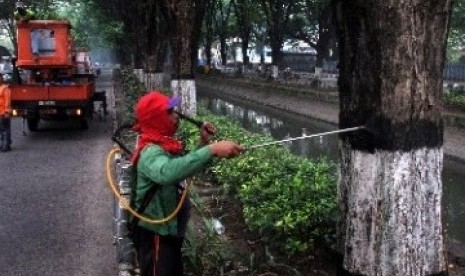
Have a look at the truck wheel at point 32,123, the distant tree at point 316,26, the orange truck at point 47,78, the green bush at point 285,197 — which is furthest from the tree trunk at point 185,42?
the distant tree at point 316,26

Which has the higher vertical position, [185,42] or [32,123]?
[185,42]

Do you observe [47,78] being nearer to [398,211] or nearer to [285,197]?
[285,197]

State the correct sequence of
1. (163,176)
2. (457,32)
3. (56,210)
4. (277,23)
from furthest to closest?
(457,32) < (277,23) < (56,210) < (163,176)

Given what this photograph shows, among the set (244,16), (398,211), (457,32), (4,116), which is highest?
(244,16)

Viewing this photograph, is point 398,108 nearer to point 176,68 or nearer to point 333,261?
point 333,261

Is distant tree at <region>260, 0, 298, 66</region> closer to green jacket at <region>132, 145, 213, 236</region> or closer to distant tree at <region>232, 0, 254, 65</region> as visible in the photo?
distant tree at <region>232, 0, 254, 65</region>

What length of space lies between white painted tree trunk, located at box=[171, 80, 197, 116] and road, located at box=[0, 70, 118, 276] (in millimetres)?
2113

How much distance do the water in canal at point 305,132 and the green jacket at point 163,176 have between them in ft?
20.0

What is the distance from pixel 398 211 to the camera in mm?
3113

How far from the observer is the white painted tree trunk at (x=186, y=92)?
1242cm

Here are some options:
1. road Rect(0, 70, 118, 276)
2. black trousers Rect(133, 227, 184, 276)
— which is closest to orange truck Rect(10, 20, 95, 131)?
road Rect(0, 70, 118, 276)

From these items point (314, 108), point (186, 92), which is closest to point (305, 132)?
point (314, 108)

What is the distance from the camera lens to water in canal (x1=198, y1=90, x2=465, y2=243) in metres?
10.7

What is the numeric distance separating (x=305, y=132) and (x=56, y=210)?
49.7ft
